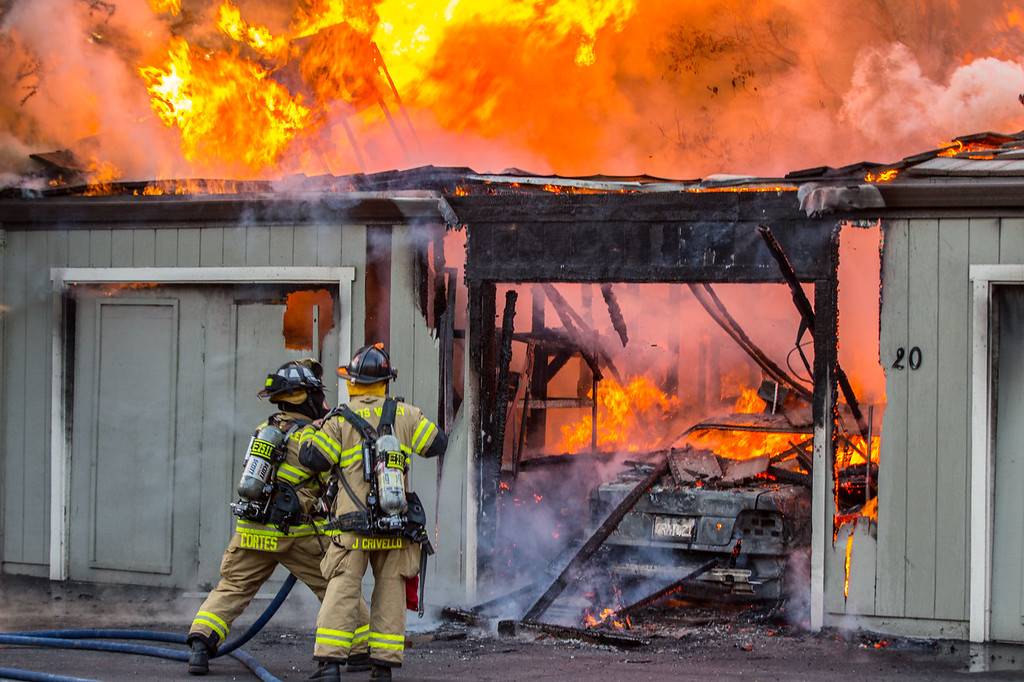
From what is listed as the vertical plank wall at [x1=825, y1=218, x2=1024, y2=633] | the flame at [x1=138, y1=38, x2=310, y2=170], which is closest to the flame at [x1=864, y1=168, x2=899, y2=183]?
the vertical plank wall at [x1=825, y1=218, x2=1024, y2=633]

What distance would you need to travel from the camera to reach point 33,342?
474 inches

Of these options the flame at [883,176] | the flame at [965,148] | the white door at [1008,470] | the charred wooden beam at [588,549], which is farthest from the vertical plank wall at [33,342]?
the white door at [1008,470]

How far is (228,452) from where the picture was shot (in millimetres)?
11250

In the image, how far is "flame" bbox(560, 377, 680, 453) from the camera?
41.8ft

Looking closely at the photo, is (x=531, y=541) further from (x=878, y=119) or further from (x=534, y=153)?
(x=878, y=119)

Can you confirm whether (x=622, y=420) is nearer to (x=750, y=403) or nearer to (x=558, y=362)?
(x=558, y=362)

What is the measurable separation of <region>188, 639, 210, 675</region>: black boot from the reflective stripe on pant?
0.08 meters

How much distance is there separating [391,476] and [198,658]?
1.68m

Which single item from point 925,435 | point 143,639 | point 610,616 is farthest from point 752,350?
point 143,639

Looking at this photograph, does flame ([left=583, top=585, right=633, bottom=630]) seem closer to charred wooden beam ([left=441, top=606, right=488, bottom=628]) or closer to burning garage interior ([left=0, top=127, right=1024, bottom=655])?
burning garage interior ([left=0, top=127, right=1024, bottom=655])

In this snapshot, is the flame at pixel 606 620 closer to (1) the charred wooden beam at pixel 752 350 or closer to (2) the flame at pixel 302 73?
(1) the charred wooden beam at pixel 752 350

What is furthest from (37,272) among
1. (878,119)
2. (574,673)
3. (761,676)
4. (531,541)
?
(878,119)

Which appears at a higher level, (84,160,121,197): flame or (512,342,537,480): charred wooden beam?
(84,160,121,197): flame

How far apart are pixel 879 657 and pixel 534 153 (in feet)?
32.3
